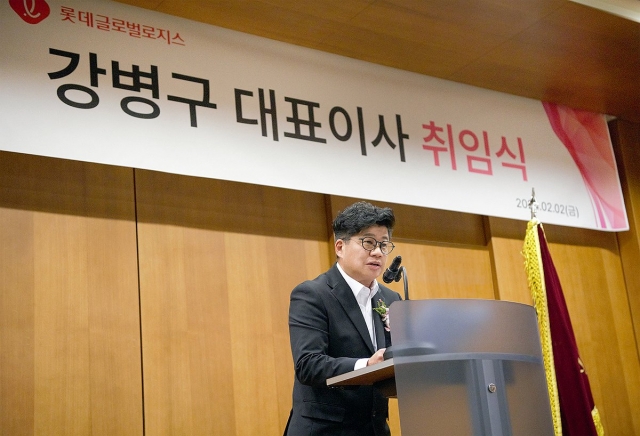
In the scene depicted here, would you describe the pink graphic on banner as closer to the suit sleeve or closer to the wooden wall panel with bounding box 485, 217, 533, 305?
the wooden wall panel with bounding box 485, 217, 533, 305

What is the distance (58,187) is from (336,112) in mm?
1650

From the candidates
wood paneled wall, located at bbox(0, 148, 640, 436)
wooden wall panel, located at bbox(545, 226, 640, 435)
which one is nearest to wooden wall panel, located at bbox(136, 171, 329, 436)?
wood paneled wall, located at bbox(0, 148, 640, 436)

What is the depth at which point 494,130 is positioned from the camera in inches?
215

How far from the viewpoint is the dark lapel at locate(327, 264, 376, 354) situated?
291 centimetres

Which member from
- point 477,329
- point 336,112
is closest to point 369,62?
point 336,112

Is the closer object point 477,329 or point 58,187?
point 477,329

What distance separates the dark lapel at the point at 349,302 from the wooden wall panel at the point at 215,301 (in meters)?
1.36

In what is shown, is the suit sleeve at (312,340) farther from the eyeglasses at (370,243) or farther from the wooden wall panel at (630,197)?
the wooden wall panel at (630,197)

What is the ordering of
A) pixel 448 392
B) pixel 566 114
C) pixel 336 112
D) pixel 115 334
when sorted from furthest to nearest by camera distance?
pixel 566 114 < pixel 336 112 < pixel 115 334 < pixel 448 392

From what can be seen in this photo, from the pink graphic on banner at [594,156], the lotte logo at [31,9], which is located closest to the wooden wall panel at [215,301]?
the lotte logo at [31,9]

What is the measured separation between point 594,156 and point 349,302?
11.7 feet

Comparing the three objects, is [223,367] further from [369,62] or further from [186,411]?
[369,62]

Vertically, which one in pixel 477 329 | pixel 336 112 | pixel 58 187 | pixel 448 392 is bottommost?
pixel 448 392

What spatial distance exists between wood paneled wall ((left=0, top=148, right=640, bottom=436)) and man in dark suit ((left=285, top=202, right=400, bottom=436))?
1287mm
